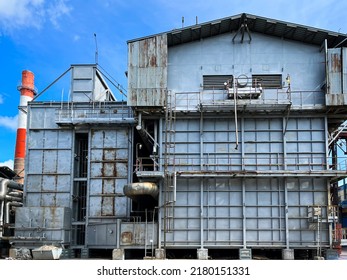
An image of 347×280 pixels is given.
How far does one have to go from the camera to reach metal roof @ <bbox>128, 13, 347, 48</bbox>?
24719 millimetres

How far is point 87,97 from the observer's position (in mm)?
29484

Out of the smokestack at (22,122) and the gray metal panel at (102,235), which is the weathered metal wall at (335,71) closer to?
the gray metal panel at (102,235)

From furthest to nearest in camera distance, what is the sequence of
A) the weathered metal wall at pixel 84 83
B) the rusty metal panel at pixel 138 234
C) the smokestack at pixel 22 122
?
the smokestack at pixel 22 122 < the weathered metal wall at pixel 84 83 < the rusty metal panel at pixel 138 234

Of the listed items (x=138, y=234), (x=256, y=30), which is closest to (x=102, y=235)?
(x=138, y=234)

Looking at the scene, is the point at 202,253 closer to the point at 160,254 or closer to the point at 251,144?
the point at 160,254

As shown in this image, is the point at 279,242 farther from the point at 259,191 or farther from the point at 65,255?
the point at 65,255

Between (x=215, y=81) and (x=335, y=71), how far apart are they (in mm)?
7266

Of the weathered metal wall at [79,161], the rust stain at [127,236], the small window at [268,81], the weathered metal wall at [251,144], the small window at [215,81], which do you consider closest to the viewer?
the rust stain at [127,236]

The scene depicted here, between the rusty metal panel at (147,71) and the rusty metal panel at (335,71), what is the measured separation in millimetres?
9971

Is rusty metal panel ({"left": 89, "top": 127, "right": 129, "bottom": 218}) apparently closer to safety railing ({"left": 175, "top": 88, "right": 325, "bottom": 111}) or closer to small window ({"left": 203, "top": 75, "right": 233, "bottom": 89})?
safety railing ({"left": 175, "top": 88, "right": 325, "bottom": 111})

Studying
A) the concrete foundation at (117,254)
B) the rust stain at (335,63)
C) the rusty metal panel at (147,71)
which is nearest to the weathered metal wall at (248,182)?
the rusty metal panel at (147,71)

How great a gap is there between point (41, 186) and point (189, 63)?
13.5 meters

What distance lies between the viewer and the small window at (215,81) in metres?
25.4

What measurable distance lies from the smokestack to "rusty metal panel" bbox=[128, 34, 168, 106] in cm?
2460
